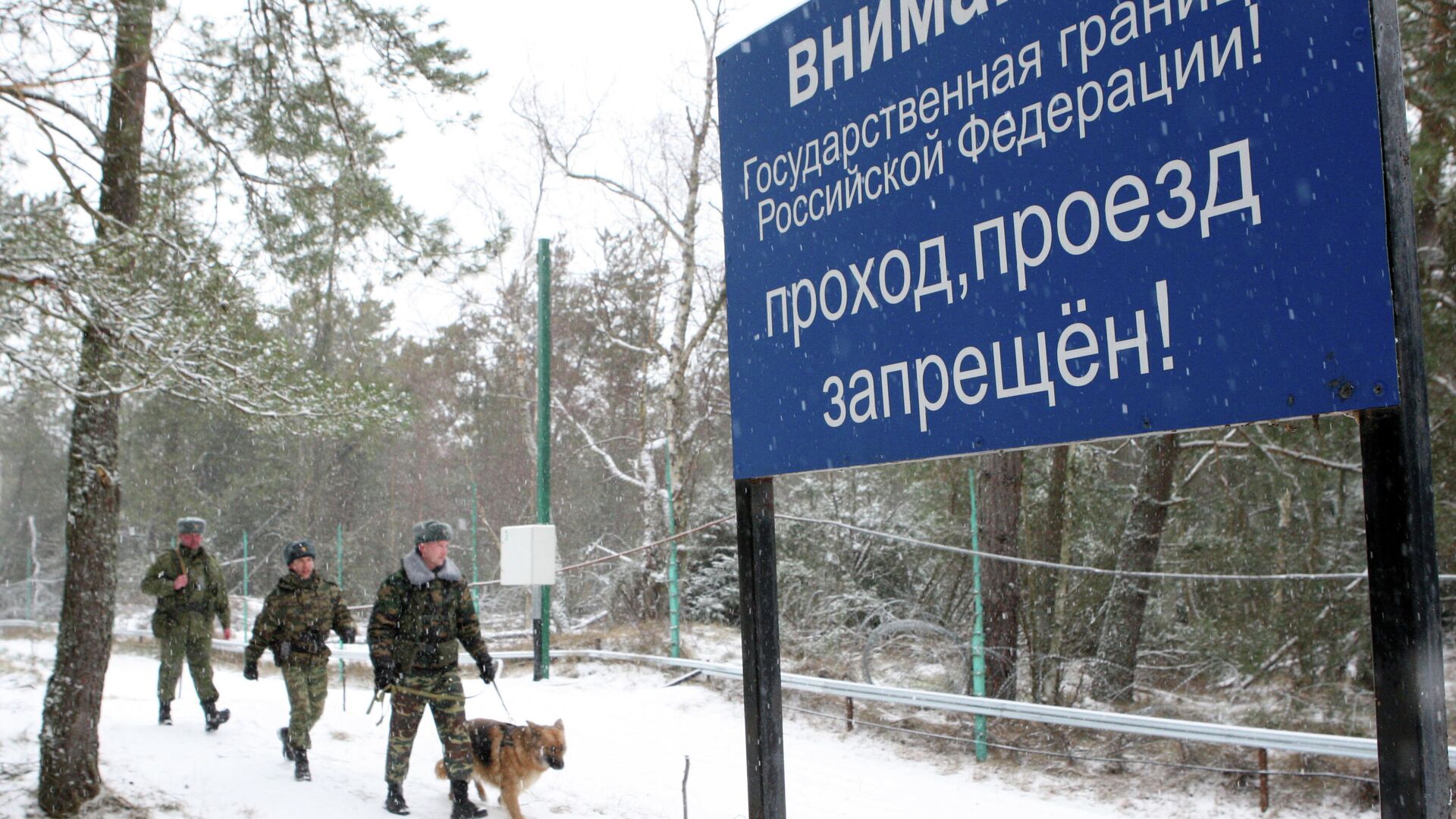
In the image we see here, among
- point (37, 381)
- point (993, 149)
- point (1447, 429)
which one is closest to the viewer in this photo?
point (993, 149)

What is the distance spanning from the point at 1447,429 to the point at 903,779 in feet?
14.9

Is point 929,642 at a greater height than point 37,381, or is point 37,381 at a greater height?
point 37,381

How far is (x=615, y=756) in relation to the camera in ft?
28.8

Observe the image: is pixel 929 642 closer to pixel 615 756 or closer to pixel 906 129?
pixel 615 756

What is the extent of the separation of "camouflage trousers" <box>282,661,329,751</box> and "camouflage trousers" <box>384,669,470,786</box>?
1.33 meters

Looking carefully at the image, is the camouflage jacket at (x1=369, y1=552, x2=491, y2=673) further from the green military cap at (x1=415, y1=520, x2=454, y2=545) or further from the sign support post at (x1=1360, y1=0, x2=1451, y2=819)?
the sign support post at (x1=1360, y1=0, x2=1451, y2=819)

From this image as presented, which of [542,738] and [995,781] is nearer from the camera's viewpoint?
[542,738]

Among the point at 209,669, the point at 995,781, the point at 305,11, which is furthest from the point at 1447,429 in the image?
the point at 209,669

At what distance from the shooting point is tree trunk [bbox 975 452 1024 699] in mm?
9617

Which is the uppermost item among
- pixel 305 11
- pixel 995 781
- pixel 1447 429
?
pixel 305 11

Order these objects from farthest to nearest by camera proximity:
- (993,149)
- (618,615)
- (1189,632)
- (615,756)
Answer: (618,615) < (1189,632) < (615,756) < (993,149)

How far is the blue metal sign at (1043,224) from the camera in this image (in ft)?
6.98

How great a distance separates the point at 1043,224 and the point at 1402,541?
1032 millimetres

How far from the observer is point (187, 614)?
9219 millimetres
